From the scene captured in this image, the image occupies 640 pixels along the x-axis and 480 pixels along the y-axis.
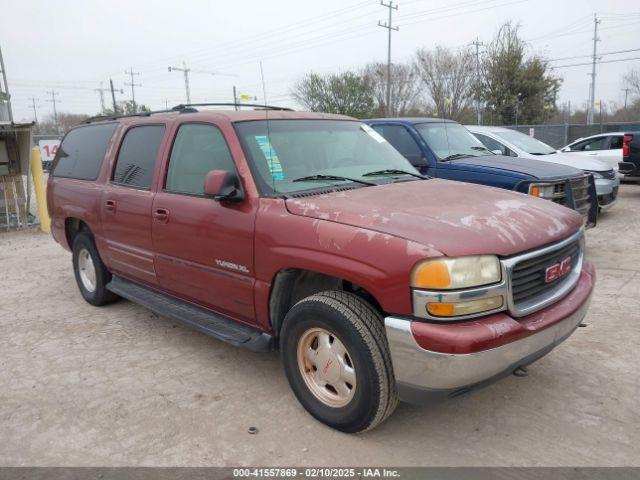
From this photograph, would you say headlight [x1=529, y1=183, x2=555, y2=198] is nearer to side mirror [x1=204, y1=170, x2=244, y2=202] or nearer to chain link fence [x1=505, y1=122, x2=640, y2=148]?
side mirror [x1=204, y1=170, x2=244, y2=202]

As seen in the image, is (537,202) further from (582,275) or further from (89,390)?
(89,390)

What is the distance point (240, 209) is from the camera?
10.9 ft

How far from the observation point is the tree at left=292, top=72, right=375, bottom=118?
41.1 m

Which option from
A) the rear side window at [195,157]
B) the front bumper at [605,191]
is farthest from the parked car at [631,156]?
the rear side window at [195,157]

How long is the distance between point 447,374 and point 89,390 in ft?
8.29

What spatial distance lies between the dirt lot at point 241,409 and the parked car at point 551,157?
456 cm

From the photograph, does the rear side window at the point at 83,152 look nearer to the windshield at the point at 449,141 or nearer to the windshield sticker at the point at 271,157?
the windshield sticker at the point at 271,157

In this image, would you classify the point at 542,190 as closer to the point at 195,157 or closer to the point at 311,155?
the point at 311,155

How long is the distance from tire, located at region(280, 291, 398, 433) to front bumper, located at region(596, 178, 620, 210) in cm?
749

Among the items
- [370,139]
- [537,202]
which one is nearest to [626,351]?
[537,202]

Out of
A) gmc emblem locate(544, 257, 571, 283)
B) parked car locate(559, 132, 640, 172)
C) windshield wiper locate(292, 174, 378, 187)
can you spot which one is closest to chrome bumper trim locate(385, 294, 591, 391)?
gmc emblem locate(544, 257, 571, 283)

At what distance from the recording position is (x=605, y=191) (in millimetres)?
8781

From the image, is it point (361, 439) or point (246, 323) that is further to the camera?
point (246, 323)

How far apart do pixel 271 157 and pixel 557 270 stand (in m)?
1.92
